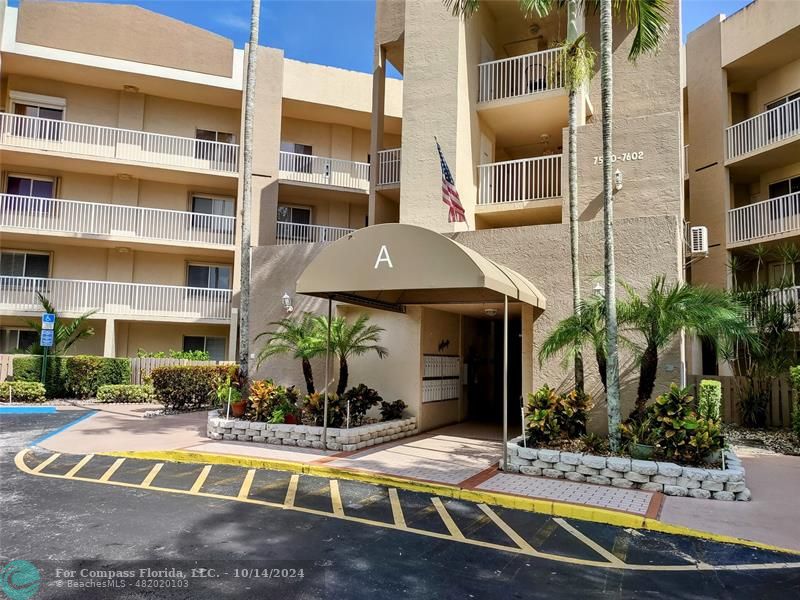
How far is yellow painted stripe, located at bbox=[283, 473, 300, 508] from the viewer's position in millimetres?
7285

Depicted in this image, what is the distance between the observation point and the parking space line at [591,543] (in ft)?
18.7

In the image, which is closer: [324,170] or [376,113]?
[376,113]

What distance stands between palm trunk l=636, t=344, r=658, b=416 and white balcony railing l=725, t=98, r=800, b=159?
12896 millimetres

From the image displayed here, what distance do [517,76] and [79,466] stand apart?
14428mm

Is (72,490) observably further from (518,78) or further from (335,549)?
(518,78)

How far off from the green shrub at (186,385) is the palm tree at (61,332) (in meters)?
5.12

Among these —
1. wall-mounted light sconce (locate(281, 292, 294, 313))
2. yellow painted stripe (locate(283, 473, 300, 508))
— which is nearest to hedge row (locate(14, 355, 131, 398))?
wall-mounted light sconce (locate(281, 292, 294, 313))

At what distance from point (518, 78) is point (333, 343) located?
32.1 feet

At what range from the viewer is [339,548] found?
5.70 m

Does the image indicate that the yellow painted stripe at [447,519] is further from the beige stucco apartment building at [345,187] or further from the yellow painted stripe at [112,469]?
the yellow painted stripe at [112,469]

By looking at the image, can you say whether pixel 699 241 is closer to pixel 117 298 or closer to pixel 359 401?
pixel 359 401

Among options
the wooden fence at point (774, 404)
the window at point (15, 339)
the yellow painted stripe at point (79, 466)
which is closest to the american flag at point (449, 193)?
the wooden fence at point (774, 404)

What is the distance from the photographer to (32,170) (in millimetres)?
22562

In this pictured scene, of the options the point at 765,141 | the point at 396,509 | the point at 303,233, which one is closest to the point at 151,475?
the point at 396,509
